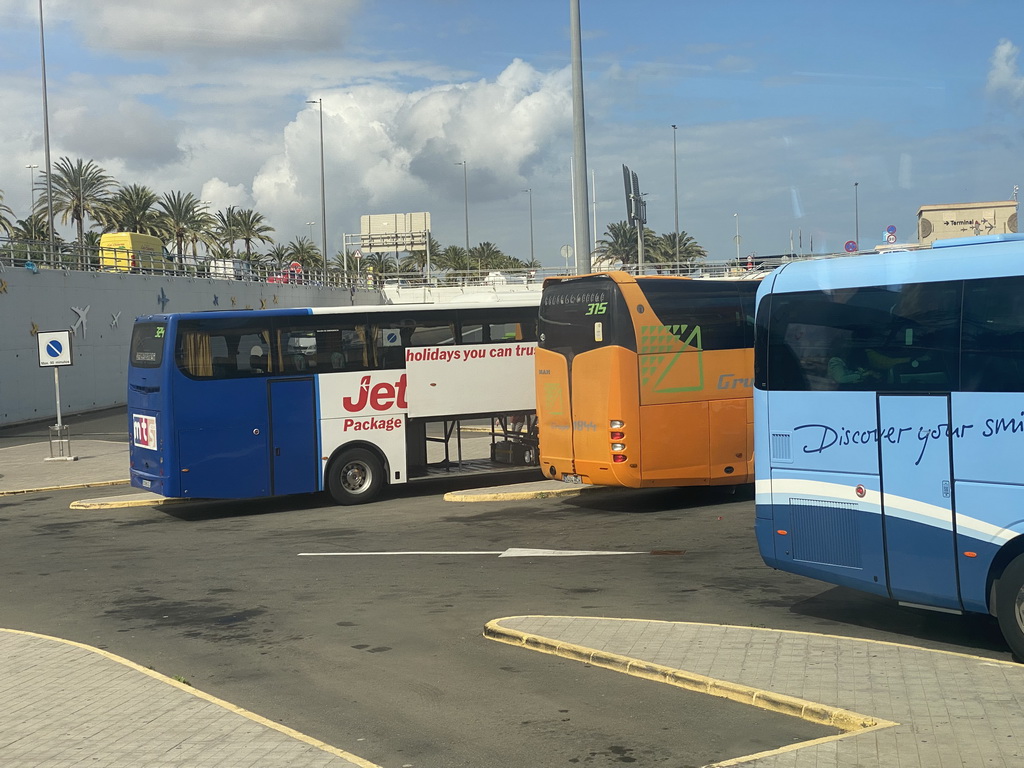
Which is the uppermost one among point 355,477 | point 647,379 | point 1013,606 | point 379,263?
point 379,263

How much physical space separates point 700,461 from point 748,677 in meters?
9.14

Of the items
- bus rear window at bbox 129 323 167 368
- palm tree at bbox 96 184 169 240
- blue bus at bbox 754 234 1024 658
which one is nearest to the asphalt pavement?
blue bus at bbox 754 234 1024 658

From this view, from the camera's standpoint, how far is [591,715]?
6.88 meters

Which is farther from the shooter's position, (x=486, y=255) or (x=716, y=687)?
(x=486, y=255)

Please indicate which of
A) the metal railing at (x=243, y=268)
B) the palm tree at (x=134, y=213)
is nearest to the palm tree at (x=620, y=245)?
the metal railing at (x=243, y=268)

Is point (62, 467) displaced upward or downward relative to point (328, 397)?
downward

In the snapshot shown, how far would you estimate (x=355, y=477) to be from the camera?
1848cm

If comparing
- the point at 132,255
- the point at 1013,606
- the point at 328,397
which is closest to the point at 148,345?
the point at 328,397

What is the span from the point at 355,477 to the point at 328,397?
1.49m

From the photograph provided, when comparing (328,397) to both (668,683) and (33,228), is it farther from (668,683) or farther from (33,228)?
(33,228)

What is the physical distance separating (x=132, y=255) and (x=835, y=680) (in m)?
41.0

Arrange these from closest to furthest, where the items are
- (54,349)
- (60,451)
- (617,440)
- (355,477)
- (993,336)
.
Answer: (993,336) < (617,440) < (355,477) < (54,349) < (60,451)

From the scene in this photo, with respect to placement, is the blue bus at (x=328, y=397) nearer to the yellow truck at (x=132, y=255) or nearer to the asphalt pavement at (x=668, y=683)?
the asphalt pavement at (x=668, y=683)

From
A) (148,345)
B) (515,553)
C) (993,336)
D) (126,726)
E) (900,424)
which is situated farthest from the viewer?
(148,345)
